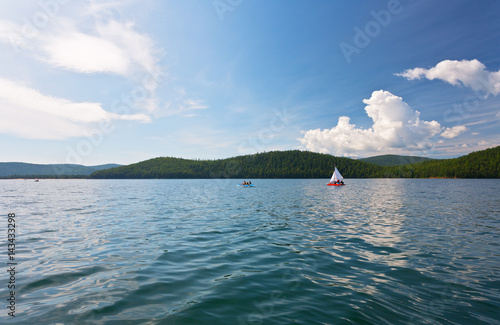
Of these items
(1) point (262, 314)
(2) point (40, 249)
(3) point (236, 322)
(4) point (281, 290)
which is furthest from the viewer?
(2) point (40, 249)

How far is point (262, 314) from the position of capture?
22.9 ft

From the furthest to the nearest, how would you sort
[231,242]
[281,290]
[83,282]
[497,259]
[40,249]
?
[231,242] → [40,249] → [497,259] → [83,282] → [281,290]

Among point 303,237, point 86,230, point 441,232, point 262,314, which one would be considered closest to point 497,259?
point 441,232

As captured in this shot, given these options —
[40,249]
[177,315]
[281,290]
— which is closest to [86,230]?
[40,249]

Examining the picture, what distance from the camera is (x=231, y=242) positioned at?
604 inches

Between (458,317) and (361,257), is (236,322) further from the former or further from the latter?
(361,257)

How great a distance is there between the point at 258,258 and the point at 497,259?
12068 millimetres

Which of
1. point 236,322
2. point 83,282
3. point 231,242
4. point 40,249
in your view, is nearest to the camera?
point 236,322

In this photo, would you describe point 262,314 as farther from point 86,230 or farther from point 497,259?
point 86,230

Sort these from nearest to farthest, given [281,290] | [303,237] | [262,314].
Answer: [262,314] → [281,290] → [303,237]

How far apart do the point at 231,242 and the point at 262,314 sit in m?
8.55

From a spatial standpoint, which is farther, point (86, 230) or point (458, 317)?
point (86, 230)

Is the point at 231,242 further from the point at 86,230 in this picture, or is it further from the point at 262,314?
the point at 86,230

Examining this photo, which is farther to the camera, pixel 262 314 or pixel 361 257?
pixel 361 257
